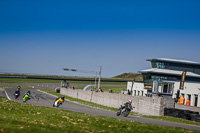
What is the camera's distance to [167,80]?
232 ft

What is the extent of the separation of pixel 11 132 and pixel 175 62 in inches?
2845

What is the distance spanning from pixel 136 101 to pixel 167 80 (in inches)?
1300

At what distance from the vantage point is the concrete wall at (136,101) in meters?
33.6

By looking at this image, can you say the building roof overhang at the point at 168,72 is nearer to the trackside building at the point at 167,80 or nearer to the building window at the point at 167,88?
the trackside building at the point at 167,80

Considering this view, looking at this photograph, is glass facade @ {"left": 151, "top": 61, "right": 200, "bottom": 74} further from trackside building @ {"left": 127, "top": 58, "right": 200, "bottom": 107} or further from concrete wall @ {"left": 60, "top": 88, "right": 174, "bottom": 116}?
concrete wall @ {"left": 60, "top": 88, "right": 174, "bottom": 116}

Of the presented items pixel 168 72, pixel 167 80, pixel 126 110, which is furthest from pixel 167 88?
pixel 126 110

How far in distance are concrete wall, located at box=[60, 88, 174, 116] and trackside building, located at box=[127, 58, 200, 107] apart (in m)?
8.15

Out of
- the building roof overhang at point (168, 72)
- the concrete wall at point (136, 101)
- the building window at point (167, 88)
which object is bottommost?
the concrete wall at point (136, 101)

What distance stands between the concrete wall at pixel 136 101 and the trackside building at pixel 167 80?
26.8 ft

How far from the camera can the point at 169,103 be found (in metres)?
33.6

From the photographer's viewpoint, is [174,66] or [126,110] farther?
[174,66]

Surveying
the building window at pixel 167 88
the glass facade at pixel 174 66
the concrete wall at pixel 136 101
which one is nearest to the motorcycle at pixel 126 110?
the concrete wall at pixel 136 101

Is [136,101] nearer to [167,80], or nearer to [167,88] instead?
[167,88]

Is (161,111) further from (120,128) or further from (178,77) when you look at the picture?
(178,77)
